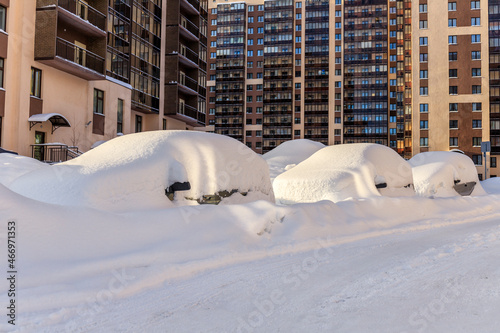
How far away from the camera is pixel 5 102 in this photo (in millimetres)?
20203

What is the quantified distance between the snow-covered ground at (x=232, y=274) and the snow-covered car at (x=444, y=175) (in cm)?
883

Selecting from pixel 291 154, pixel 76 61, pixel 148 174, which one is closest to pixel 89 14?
pixel 76 61

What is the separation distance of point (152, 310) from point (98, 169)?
379 centimetres

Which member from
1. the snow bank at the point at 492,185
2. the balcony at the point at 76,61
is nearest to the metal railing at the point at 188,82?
the balcony at the point at 76,61

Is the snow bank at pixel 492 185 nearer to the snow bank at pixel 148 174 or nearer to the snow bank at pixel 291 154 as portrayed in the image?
the snow bank at pixel 291 154

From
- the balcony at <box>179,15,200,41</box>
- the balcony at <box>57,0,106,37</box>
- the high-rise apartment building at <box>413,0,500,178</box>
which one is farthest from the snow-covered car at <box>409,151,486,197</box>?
the high-rise apartment building at <box>413,0,500,178</box>

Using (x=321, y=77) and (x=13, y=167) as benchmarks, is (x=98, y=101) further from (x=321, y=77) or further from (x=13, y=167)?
(x=321, y=77)

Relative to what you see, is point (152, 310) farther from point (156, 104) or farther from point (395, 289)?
point (156, 104)

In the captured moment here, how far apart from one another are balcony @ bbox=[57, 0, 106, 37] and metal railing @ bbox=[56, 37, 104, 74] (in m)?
1.29

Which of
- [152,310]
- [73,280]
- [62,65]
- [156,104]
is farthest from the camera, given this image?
[156,104]

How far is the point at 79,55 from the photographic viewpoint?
963 inches

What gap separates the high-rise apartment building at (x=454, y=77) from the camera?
202 ft

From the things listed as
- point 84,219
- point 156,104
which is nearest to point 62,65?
point 156,104

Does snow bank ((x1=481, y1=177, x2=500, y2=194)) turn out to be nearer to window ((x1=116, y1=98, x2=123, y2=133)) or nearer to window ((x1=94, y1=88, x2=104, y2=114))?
window ((x1=116, y1=98, x2=123, y2=133))
